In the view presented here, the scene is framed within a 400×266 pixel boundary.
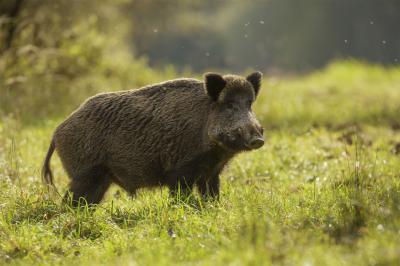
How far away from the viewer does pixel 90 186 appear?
575cm

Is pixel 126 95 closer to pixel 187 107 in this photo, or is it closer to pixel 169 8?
pixel 187 107

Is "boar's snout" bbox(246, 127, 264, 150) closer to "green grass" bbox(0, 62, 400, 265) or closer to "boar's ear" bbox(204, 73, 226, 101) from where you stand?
"green grass" bbox(0, 62, 400, 265)

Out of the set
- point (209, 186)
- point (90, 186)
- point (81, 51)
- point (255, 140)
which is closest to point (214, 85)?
point (255, 140)

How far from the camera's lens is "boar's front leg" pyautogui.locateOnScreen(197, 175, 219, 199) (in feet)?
18.3

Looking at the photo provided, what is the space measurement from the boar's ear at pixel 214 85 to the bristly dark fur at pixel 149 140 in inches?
0.7

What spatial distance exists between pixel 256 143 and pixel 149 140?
1.12m

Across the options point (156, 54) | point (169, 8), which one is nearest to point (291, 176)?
point (169, 8)

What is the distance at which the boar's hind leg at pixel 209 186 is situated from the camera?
18.3ft

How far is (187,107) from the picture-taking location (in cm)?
572

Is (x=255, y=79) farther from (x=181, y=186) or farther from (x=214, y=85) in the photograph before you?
(x=181, y=186)

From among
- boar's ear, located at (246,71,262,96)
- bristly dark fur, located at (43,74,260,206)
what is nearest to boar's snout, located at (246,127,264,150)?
bristly dark fur, located at (43,74,260,206)

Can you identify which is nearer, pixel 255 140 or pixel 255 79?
pixel 255 140

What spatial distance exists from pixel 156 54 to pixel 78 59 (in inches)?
892

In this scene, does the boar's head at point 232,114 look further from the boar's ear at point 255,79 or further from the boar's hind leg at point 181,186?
the boar's hind leg at point 181,186
